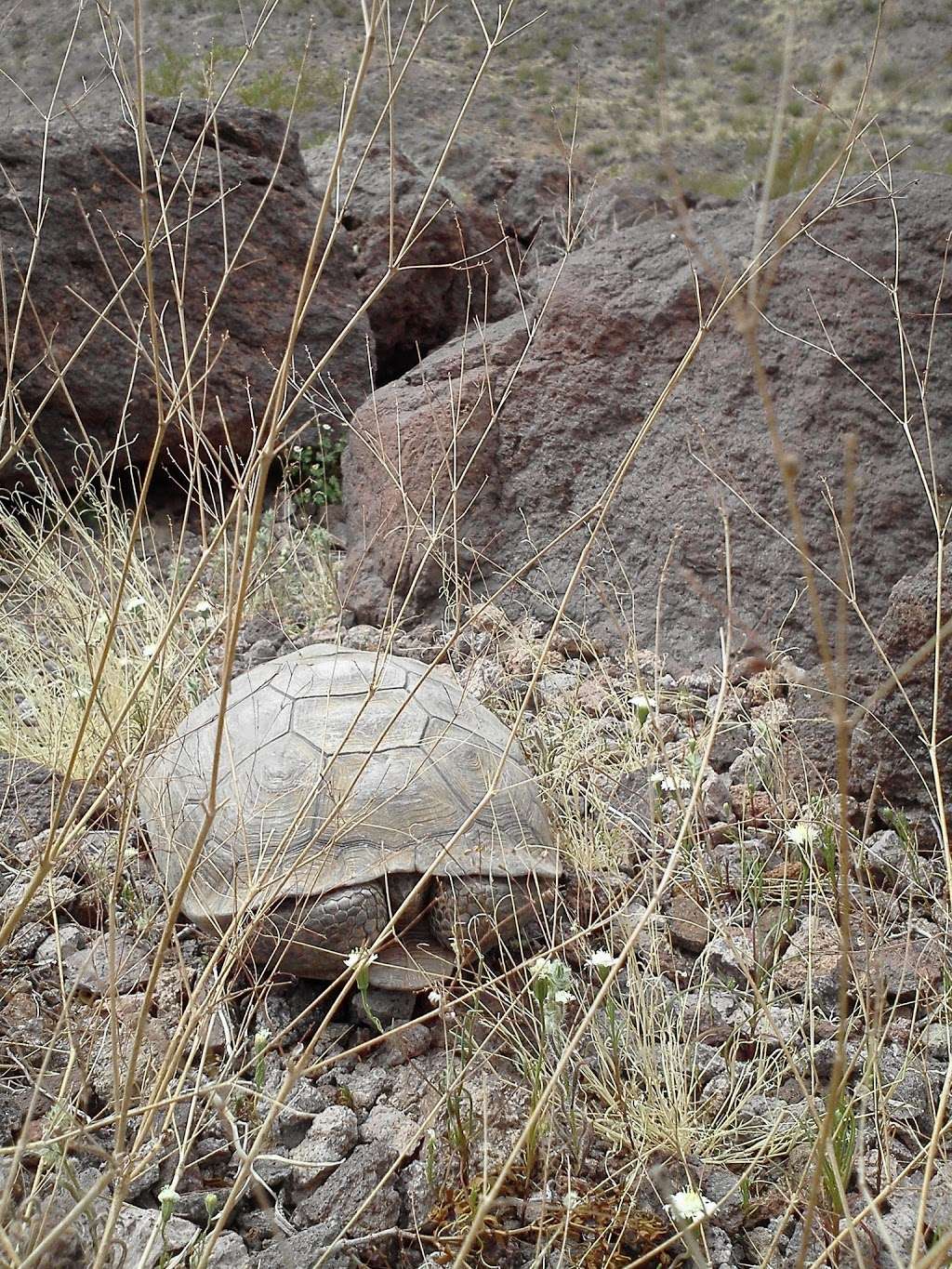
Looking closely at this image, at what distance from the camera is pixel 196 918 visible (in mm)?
2268

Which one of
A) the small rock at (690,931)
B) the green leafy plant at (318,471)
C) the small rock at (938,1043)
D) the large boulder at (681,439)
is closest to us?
the small rock at (938,1043)

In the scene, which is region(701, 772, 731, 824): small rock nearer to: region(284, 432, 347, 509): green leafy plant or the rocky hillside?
region(284, 432, 347, 509): green leafy plant

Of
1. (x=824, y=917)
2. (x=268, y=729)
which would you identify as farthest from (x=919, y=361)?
(x=268, y=729)

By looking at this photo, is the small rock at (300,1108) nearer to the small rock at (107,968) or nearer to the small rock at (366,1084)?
the small rock at (366,1084)

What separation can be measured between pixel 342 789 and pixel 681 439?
7.51 feet

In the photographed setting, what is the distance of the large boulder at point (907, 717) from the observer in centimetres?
259

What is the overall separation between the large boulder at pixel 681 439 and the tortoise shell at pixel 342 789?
0.89m

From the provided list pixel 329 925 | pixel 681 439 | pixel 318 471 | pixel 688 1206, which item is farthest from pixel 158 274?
pixel 688 1206

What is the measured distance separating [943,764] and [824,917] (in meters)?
0.55

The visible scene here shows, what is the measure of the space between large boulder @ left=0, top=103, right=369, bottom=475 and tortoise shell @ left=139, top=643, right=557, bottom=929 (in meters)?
2.32

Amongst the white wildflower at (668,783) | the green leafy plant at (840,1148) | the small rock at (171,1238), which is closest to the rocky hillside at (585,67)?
the white wildflower at (668,783)

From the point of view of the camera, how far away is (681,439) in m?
3.93

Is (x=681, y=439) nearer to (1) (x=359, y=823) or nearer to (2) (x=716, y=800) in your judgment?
(2) (x=716, y=800)

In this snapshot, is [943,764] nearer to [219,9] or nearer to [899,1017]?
[899,1017]
